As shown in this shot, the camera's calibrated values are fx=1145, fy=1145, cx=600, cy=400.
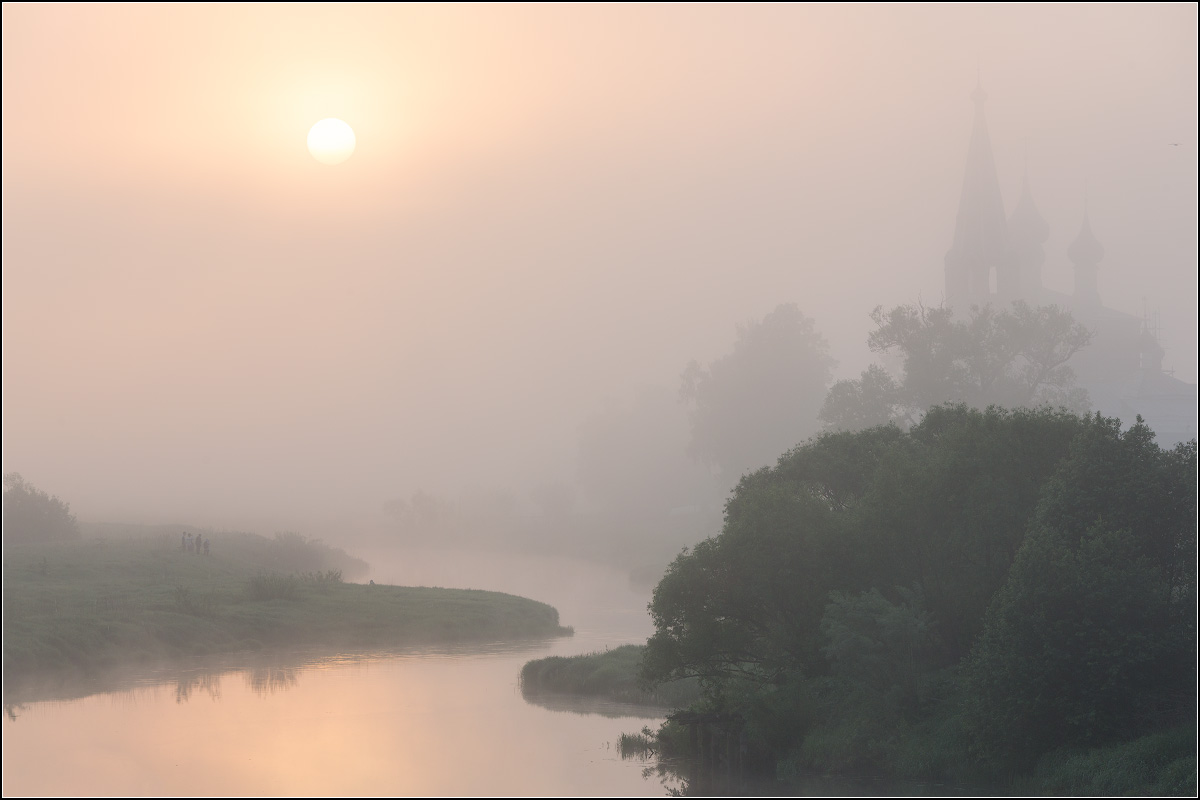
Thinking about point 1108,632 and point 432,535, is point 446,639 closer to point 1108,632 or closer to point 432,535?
point 1108,632

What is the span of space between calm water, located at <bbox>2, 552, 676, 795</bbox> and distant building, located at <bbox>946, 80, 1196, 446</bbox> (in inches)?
2595

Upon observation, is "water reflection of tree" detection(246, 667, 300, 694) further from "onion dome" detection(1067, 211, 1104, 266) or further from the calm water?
"onion dome" detection(1067, 211, 1104, 266)

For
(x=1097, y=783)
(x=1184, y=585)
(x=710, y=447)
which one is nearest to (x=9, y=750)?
(x=1097, y=783)

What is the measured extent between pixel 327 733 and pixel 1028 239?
315ft

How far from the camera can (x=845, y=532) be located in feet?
98.9

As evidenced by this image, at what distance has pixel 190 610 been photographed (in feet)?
156

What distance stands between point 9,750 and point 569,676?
17575 mm

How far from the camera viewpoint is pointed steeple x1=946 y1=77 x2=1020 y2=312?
106 meters

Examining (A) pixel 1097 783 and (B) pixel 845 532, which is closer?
(A) pixel 1097 783

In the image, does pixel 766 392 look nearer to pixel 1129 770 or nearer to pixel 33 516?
pixel 33 516

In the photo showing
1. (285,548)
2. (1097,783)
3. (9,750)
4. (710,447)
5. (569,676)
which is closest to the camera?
(1097,783)

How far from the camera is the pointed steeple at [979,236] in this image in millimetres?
105812

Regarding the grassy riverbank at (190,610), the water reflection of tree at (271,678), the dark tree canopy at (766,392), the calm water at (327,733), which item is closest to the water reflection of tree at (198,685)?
the calm water at (327,733)

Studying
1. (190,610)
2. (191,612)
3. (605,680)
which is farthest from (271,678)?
(605,680)
